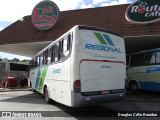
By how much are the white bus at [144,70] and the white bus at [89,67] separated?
234 inches

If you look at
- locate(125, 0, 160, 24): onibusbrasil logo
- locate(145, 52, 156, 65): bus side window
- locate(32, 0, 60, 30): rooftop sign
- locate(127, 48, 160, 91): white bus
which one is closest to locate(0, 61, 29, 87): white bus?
locate(32, 0, 60, 30): rooftop sign

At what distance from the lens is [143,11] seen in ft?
58.3

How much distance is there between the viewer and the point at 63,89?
927cm

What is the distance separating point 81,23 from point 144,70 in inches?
270

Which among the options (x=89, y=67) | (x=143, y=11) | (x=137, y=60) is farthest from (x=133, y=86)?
(x=89, y=67)

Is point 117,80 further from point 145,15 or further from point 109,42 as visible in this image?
point 145,15

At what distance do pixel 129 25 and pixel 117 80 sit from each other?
9.72 metres

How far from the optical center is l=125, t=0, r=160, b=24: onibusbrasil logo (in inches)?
693

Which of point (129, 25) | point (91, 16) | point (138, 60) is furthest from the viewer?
point (91, 16)

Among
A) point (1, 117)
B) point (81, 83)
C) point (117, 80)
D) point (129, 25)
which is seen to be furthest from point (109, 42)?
point (129, 25)

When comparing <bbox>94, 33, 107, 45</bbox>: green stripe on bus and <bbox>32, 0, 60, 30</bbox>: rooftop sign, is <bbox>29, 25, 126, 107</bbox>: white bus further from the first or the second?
<bbox>32, 0, 60, 30</bbox>: rooftop sign

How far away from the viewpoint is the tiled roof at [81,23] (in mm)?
17844

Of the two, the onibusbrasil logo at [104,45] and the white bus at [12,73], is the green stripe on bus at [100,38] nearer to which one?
the onibusbrasil logo at [104,45]

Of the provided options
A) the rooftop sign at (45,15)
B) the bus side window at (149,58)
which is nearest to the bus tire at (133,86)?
the bus side window at (149,58)
